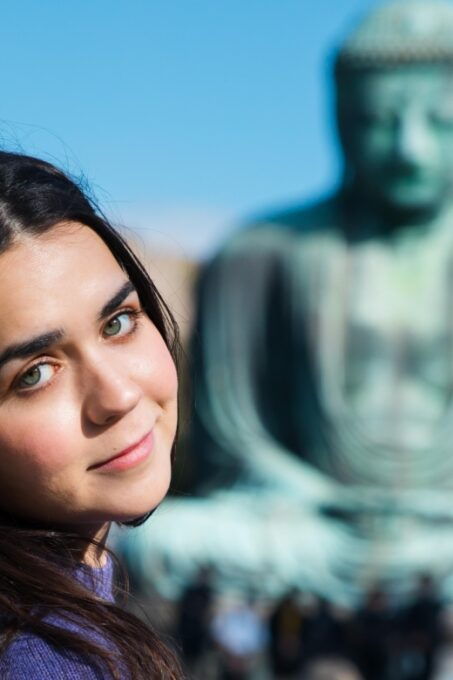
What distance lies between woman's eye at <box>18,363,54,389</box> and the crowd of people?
13.9 feet

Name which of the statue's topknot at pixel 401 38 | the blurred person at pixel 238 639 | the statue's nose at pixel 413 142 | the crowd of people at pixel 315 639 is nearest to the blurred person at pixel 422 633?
the crowd of people at pixel 315 639

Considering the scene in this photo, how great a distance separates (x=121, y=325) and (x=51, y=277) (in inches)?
3.0

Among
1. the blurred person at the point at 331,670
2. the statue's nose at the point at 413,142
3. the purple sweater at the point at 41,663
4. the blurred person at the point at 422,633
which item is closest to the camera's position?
the purple sweater at the point at 41,663

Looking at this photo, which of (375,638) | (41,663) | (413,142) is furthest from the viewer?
(413,142)

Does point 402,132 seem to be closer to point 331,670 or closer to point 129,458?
point 331,670

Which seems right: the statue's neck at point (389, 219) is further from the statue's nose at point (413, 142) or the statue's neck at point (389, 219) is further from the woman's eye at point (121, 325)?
the woman's eye at point (121, 325)

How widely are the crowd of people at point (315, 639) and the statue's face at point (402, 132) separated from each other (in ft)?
5.83

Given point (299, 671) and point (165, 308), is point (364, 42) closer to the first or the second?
point (299, 671)

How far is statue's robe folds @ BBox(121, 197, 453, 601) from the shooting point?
6621 millimetres

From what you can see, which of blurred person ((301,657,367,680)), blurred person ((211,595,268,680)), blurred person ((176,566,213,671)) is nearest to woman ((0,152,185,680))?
blurred person ((301,657,367,680))

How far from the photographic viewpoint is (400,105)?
661cm

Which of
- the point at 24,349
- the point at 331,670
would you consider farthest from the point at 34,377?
the point at 331,670

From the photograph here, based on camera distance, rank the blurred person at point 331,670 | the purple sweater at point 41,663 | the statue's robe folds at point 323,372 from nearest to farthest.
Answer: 1. the purple sweater at point 41,663
2. the blurred person at point 331,670
3. the statue's robe folds at point 323,372

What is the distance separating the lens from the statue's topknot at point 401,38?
22.1 ft
